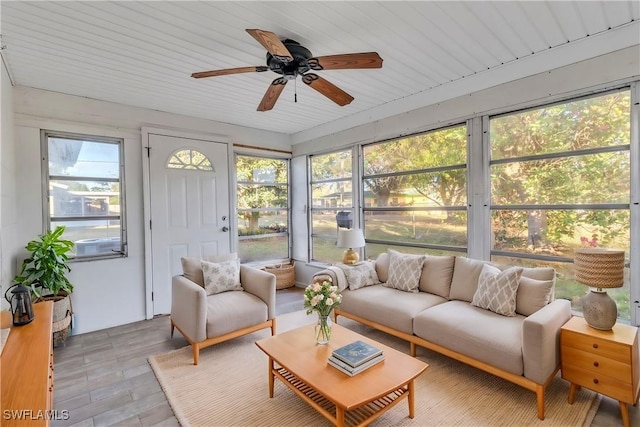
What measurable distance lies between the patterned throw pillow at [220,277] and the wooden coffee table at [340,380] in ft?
3.67

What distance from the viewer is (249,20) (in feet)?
6.72

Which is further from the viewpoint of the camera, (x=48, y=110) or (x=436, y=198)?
(x=436, y=198)

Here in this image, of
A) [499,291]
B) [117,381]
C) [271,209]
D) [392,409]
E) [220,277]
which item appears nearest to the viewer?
[392,409]

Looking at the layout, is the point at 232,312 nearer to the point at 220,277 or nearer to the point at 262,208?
the point at 220,277

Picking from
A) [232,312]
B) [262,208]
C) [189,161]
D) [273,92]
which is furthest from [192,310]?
[262,208]

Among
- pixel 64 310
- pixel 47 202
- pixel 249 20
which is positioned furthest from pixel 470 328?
pixel 47 202

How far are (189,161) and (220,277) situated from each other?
6.07 feet

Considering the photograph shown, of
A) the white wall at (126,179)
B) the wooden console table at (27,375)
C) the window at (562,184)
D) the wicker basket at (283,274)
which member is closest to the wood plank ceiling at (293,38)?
the white wall at (126,179)

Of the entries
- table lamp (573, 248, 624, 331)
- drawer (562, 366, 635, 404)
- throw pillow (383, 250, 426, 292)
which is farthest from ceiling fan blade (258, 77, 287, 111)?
drawer (562, 366, 635, 404)

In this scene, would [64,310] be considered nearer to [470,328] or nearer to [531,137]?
[470,328]

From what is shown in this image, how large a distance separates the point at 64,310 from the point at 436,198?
403 cm

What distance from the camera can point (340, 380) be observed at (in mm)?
1744

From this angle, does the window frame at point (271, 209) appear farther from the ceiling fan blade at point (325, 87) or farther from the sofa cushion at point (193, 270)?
the ceiling fan blade at point (325, 87)

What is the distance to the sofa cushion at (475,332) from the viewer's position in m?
2.07
